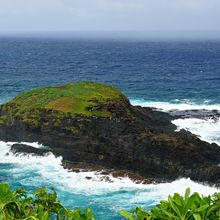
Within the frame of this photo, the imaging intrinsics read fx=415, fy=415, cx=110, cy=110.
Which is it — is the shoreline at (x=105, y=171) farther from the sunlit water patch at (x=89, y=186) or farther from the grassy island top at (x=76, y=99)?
the grassy island top at (x=76, y=99)

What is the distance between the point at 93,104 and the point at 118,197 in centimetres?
1964

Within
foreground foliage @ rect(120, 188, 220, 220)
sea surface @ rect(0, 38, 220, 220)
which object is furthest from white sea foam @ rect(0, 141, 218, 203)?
foreground foliage @ rect(120, 188, 220, 220)

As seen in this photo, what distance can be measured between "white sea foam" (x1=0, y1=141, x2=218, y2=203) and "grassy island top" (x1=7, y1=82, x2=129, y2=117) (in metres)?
9.54

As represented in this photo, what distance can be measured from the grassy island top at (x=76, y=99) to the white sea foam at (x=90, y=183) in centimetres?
954

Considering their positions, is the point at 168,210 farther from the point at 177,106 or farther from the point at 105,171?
the point at 177,106

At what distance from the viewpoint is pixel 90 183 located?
43.0 meters

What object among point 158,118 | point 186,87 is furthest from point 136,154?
point 186,87

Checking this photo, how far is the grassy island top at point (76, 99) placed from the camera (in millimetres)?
56312

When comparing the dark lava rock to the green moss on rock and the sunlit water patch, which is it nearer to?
the sunlit water patch

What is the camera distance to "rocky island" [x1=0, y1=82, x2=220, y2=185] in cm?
4494

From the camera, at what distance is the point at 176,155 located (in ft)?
149

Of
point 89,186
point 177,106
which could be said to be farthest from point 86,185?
point 177,106

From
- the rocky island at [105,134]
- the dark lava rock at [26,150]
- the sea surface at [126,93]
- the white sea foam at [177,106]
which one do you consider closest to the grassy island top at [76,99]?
the rocky island at [105,134]

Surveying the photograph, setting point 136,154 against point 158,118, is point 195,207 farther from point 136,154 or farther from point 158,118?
point 158,118
